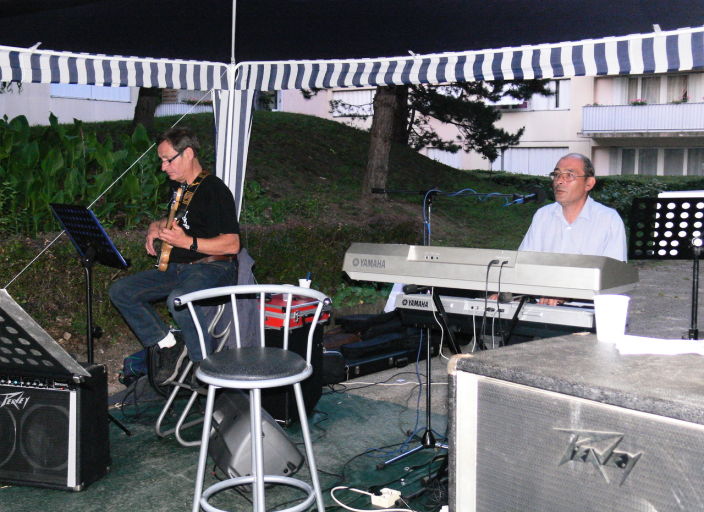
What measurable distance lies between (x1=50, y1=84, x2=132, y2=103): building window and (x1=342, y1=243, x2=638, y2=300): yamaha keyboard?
21.6 m

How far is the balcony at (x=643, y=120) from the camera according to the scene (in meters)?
28.2

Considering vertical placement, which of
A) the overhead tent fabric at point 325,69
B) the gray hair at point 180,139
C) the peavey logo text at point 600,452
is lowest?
the peavey logo text at point 600,452

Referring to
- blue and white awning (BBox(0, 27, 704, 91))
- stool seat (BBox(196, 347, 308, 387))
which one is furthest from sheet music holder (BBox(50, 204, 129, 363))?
blue and white awning (BBox(0, 27, 704, 91))

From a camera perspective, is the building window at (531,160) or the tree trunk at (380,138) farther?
the building window at (531,160)

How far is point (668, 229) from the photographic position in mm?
4285

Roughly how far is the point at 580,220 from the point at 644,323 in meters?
4.08

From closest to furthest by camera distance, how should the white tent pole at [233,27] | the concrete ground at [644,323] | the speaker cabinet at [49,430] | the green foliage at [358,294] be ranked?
1. the speaker cabinet at [49,430]
2. the white tent pole at [233,27]
3. the concrete ground at [644,323]
4. the green foliage at [358,294]

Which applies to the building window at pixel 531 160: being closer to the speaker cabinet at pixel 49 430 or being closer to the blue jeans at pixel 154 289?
the blue jeans at pixel 154 289

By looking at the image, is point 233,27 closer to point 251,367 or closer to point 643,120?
point 251,367

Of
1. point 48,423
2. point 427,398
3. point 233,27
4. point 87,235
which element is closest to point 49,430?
point 48,423

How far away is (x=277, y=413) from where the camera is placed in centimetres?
462

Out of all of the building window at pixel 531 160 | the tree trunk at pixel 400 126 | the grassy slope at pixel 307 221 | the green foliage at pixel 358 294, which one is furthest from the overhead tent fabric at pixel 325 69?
the building window at pixel 531 160

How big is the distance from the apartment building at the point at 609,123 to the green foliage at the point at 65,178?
21.3 m

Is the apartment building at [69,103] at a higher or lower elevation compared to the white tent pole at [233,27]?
higher
